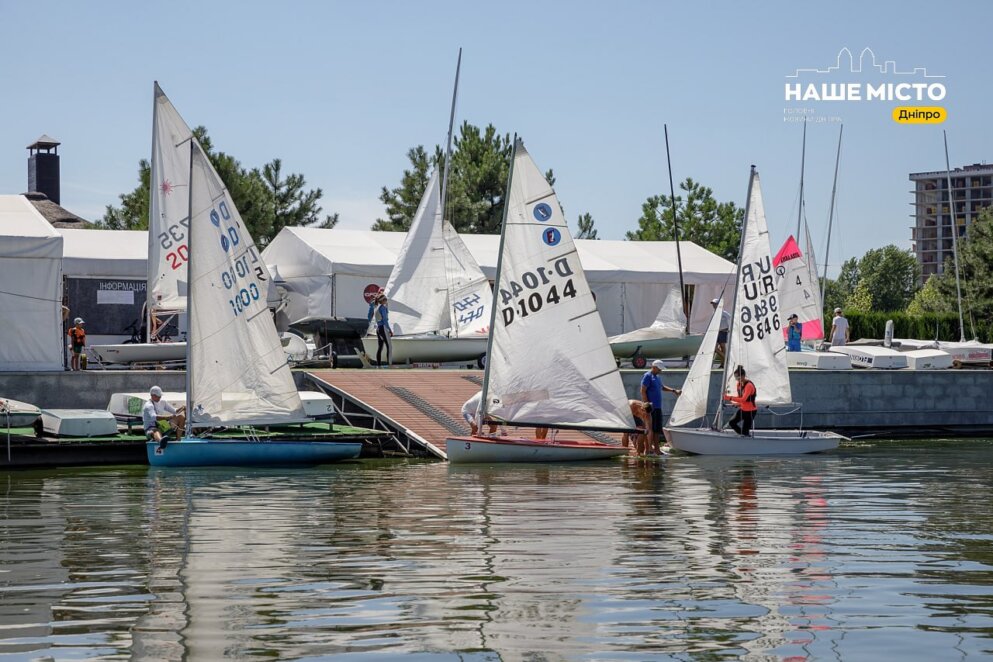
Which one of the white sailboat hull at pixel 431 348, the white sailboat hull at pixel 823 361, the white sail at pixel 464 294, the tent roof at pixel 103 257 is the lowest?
the white sailboat hull at pixel 823 361

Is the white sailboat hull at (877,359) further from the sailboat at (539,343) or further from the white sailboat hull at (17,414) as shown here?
the white sailboat hull at (17,414)

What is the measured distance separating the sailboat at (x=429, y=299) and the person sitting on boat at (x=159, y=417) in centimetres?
965

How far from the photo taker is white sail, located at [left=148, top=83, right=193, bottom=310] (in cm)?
2841

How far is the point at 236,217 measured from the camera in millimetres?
22469

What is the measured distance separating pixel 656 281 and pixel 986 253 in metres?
28.4

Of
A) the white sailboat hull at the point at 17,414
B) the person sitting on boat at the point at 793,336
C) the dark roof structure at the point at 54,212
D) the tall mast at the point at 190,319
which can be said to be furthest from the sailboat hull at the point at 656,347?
the dark roof structure at the point at 54,212

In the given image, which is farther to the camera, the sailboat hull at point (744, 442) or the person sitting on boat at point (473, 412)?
the sailboat hull at point (744, 442)

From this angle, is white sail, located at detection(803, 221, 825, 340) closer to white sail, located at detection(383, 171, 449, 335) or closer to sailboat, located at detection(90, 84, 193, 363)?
white sail, located at detection(383, 171, 449, 335)

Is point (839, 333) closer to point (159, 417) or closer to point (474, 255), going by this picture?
point (474, 255)

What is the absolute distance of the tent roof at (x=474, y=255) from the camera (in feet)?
124

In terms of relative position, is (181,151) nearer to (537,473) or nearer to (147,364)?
(147,364)

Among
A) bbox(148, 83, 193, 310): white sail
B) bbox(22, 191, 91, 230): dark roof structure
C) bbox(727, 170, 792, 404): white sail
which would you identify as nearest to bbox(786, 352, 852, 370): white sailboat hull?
bbox(727, 170, 792, 404): white sail

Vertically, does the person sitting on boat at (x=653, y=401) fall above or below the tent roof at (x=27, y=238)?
below

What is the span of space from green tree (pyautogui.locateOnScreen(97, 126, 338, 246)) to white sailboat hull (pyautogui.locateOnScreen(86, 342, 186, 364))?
787 inches
